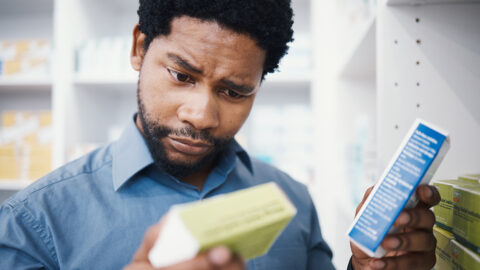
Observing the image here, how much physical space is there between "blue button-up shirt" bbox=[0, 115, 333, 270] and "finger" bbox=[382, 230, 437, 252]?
375 millimetres

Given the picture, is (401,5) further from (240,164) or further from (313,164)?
(313,164)

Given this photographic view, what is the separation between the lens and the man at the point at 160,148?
0.63 m

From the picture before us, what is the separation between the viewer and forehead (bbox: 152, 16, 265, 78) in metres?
0.62

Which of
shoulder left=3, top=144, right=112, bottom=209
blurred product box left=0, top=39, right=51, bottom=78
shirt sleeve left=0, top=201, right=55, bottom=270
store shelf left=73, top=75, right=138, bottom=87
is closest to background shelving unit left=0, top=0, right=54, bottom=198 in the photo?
blurred product box left=0, top=39, right=51, bottom=78

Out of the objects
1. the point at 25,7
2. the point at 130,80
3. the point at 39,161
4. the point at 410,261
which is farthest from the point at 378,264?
the point at 25,7

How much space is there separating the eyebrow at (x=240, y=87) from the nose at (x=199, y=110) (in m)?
0.04

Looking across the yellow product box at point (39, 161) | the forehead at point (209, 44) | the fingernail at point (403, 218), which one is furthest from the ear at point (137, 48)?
the yellow product box at point (39, 161)

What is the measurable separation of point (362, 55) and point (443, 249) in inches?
26.3

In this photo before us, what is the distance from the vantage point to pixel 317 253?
89cm

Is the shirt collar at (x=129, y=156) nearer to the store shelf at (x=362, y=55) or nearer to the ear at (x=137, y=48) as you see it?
the ear at (x=137, y=48)

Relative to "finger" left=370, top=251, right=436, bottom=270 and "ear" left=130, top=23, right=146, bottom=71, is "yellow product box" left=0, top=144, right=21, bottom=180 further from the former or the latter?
"finger" left=370, top=251, right=436, bottom=270

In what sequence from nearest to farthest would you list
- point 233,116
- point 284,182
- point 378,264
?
point 378,264 < point 233,116 < point 284,182

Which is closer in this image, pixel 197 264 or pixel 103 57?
pixel 197 264

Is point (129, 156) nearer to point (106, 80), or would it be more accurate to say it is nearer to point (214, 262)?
point (214, 262)
